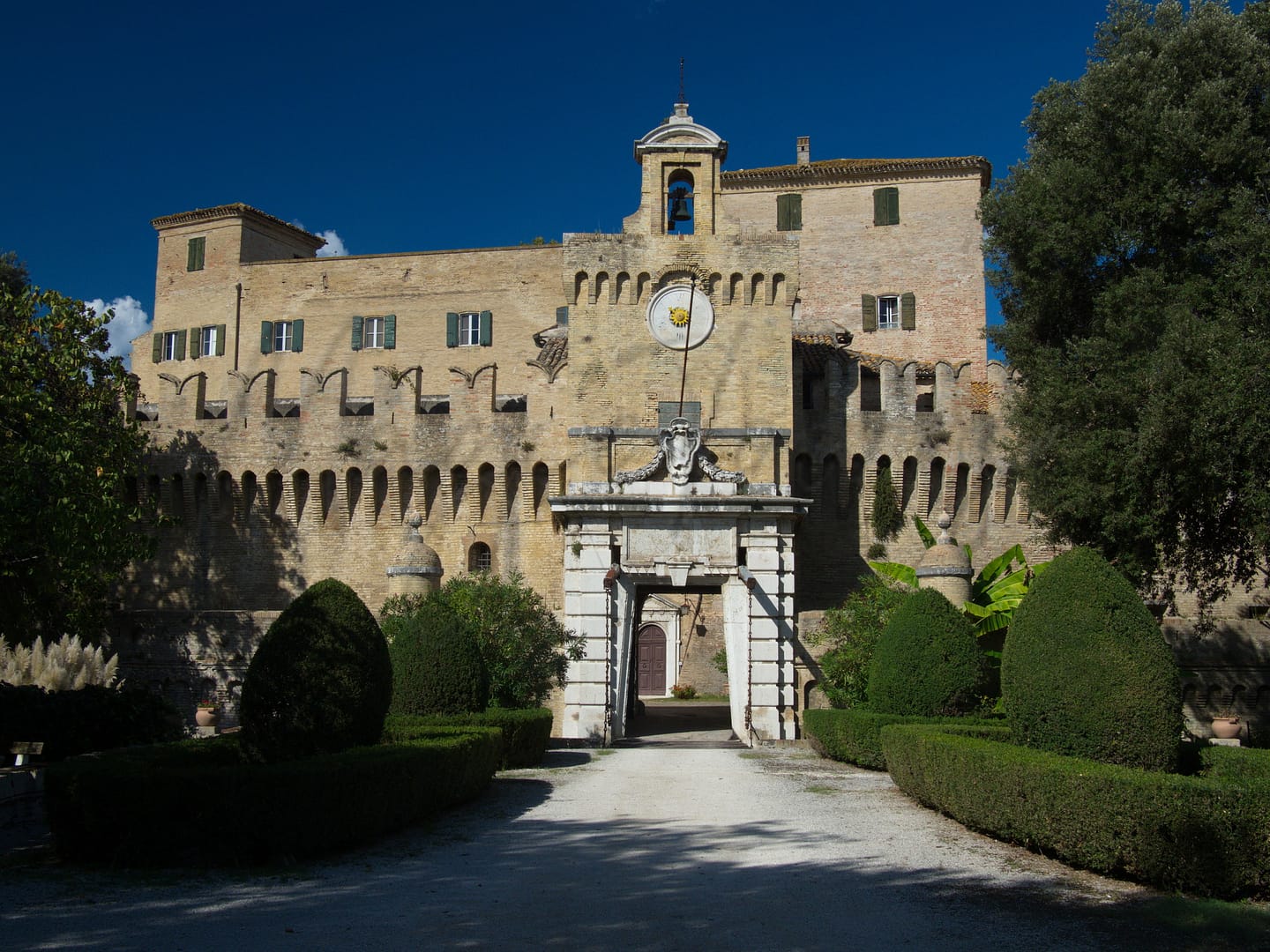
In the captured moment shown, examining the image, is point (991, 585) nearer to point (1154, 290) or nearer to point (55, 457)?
point (1154, 290)

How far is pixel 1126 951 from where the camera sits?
8.30m

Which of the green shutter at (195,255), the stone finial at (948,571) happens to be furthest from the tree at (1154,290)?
the green shutter at (195,255)

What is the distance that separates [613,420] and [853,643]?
25.8 feet

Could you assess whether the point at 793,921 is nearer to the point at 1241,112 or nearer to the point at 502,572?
the point at 1241,112

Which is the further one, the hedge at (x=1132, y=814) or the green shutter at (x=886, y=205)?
the green shutter at (x=886, y=205)

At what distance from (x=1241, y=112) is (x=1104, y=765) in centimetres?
1440

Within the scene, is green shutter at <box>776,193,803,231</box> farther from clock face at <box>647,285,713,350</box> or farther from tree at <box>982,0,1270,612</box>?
tree at <box>982,0,1270,612</box>

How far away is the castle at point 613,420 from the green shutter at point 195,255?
107 millimetres

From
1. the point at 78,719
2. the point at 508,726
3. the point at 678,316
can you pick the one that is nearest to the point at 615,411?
the point at 678,316

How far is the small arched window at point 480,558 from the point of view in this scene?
34250 millimetres

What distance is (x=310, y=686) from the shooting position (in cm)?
1316

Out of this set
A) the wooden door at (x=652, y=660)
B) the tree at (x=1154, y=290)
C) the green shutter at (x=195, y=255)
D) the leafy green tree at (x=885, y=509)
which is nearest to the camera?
the tree at (x=1154, y=290)

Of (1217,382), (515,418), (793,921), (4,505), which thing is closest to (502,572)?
(515,418)

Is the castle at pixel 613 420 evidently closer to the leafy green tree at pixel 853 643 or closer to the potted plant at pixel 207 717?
the potted plant at pixel 207 717
